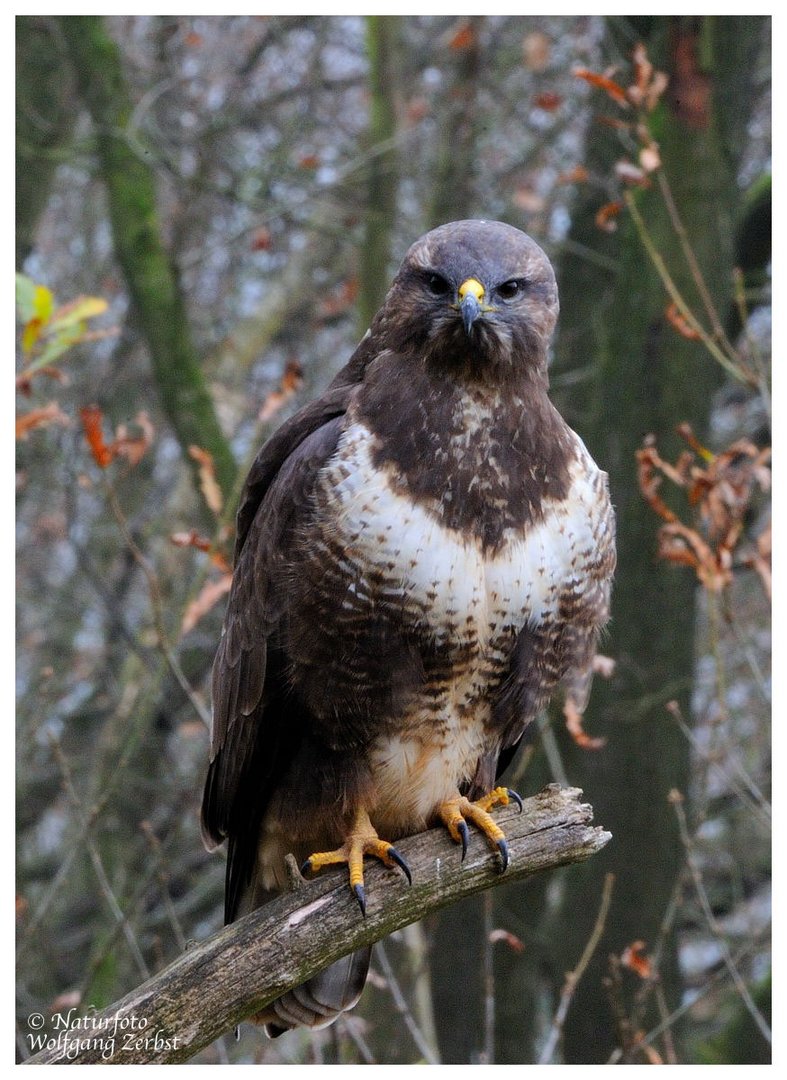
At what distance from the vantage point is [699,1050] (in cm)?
641

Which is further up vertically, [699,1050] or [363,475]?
[363,475]

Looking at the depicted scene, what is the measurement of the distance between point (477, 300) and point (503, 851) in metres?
1.31

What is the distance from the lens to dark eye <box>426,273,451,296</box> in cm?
313

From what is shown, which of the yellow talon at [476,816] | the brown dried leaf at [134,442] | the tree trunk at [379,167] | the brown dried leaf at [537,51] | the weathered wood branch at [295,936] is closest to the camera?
the weathered wood branch at [295,936]

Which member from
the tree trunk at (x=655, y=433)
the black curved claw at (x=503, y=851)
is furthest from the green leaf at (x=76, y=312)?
the tree trunk at (x=655, y=433)

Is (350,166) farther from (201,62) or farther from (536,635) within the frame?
(536,635)

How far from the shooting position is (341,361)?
8.20 meters

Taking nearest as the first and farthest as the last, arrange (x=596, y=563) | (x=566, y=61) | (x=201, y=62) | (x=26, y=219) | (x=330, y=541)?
1. (x=330, y=541)
2. (x=596, y=563)
3. (x=26, y=219)
4. (x=566, y=61)
5. (x=201, y=62)

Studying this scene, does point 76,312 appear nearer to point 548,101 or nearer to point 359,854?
point 359,854

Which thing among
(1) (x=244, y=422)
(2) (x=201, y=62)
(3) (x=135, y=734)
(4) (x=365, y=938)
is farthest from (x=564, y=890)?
(2) (x=201, y=62)

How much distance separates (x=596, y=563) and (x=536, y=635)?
248mm

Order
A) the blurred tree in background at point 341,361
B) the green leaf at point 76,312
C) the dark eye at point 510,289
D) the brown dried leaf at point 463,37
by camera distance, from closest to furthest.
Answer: the dark eye at point 510,289, the green leaf at point 76,312, the blurred tree in background at point 341,361, the brown dried leaf at point 463,37

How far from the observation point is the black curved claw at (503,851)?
10.6ft

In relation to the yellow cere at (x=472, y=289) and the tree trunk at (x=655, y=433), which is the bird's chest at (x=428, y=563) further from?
the tree trunk at (x=655, y=433)
